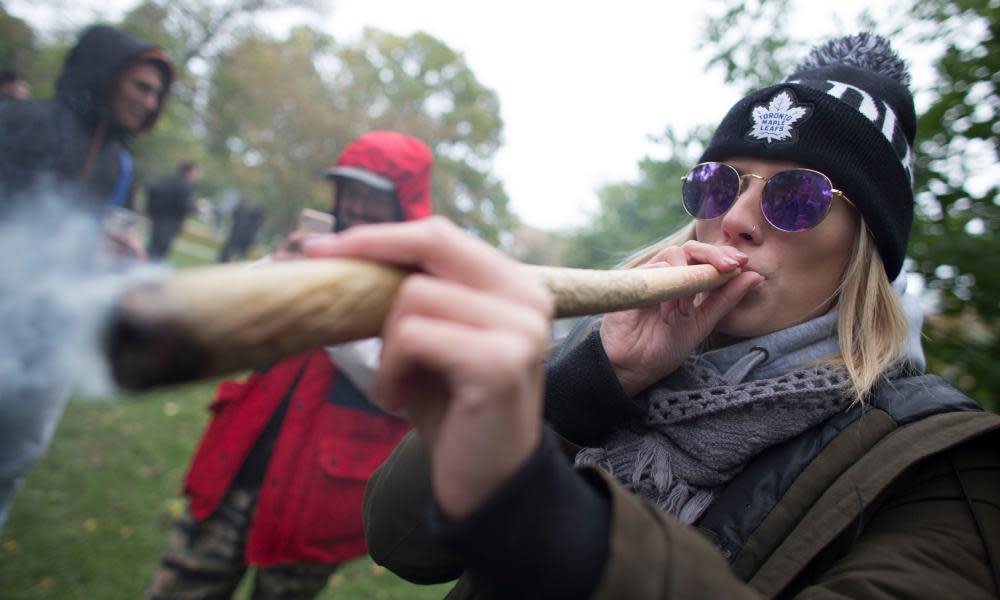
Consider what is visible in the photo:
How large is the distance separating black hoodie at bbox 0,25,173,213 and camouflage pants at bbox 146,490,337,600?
174 cm

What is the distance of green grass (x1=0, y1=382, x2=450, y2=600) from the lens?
3.84 meters

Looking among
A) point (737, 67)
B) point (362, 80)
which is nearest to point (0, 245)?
point (737, 67)

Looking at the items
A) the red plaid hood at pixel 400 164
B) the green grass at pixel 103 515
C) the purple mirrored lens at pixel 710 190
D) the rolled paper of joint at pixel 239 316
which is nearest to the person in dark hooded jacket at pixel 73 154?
the green grass at pixel 103 515

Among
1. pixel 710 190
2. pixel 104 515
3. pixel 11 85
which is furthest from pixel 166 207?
pixel 710 190

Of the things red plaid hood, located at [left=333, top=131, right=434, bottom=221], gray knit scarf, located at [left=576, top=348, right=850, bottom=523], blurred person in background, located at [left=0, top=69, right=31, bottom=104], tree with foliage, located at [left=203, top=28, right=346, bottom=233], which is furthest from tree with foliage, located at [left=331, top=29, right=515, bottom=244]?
gray knit scarf, located at [left=576, top=348, right=850, bottom=523]

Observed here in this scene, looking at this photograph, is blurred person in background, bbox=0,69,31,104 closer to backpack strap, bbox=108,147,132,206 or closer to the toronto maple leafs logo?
backpack strap, bbox=108,147,132,206

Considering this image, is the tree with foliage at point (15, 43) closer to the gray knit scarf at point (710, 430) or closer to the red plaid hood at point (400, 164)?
the red plaid hood at point (400, 164)

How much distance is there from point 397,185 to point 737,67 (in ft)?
7.33

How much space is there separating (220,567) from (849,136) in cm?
320

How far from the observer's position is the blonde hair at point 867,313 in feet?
5.20

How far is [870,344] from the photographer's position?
1.60 metres

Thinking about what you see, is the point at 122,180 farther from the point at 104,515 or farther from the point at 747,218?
the point at 747,218

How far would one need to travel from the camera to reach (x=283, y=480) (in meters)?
2.85

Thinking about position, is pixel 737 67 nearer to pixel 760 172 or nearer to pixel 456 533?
pixel 760 172
